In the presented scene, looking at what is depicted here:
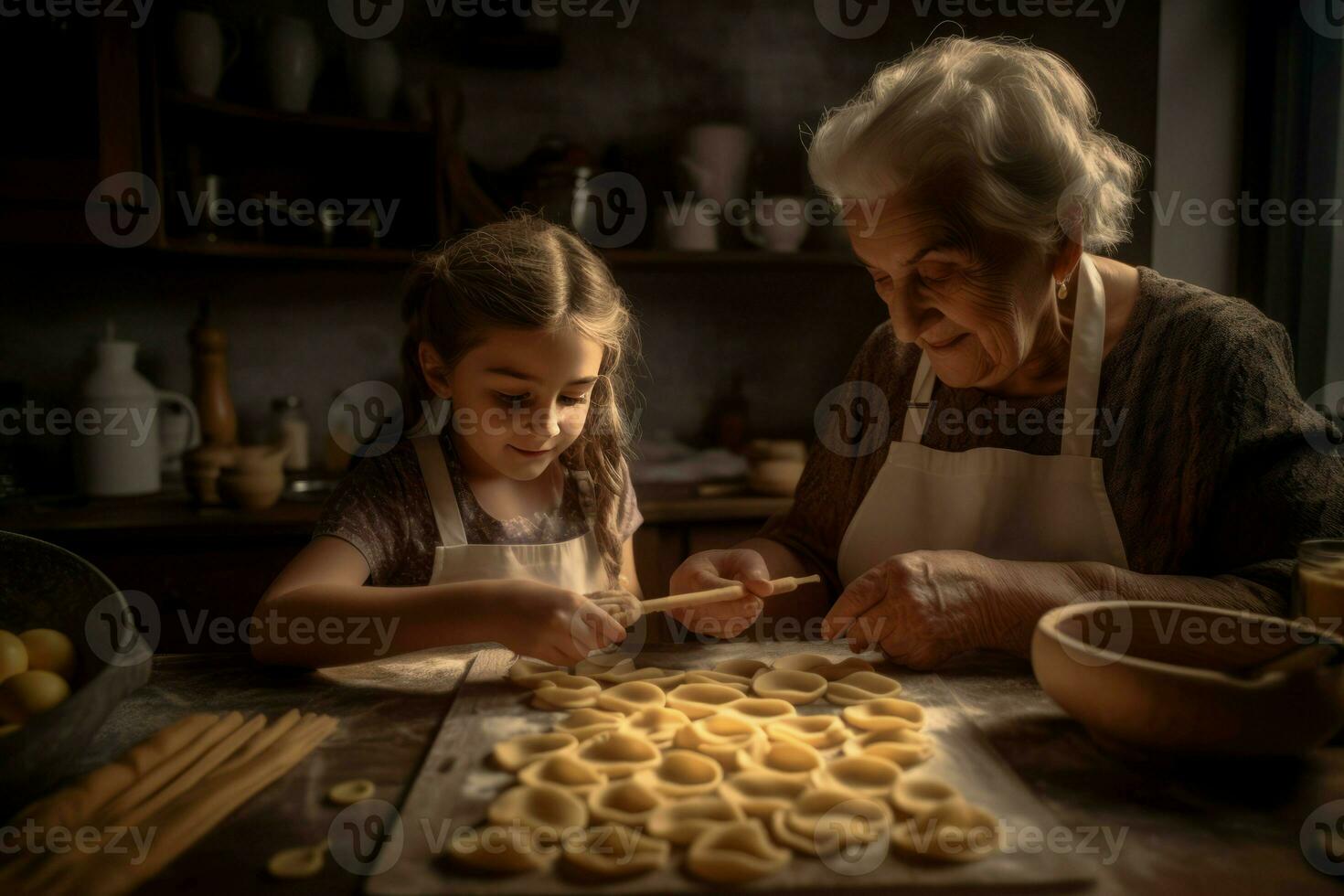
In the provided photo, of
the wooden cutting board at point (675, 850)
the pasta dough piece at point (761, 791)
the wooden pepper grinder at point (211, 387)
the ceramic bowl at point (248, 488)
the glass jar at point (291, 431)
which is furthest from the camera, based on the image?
the glass jar at point (291, 431)

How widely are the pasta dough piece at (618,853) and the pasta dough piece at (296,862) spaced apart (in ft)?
0.57

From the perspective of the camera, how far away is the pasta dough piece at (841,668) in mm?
1070

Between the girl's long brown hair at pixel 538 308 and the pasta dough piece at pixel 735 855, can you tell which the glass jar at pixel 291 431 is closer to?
the girl's long brown hair at pixel 538 308

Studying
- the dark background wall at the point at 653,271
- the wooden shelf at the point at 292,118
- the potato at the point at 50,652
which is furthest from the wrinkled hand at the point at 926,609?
the wooden shelf at the point at 292,118

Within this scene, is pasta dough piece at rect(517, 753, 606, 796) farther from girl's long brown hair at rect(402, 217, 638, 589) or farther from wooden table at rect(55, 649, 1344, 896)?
girl's long brown hair at rect(402, 217, 638, 589)

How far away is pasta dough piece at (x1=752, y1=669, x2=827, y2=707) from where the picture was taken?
3.26 feet

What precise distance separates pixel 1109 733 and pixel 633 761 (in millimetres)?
411

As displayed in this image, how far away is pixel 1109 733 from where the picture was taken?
811 millimetres

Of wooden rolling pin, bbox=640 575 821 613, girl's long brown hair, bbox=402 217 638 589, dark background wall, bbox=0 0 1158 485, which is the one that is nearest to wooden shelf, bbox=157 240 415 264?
dark background wall, bbox=0 0 1158 485

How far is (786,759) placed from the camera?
844 mm

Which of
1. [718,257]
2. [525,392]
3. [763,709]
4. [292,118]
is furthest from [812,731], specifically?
[292,118]

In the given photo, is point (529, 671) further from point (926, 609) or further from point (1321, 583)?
point (1321, 583)

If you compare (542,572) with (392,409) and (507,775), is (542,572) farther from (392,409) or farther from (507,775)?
(392,409)

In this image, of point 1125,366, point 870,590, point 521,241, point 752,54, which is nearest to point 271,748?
point 870,590
